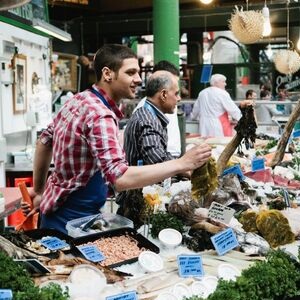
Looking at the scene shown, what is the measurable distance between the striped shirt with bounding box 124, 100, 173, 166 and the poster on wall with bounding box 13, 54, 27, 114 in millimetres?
4561

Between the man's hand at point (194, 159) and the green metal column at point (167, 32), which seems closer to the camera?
the man's hand at point (194, 159)

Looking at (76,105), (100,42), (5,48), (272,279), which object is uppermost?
(100,42)

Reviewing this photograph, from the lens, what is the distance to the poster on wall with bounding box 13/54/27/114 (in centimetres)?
859

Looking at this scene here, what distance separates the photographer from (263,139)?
358 inches

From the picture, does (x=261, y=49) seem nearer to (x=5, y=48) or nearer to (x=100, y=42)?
(x=100, y=42)

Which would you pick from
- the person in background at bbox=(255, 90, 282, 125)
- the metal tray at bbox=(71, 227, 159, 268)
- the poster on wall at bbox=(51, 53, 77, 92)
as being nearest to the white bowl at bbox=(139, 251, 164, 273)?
the metal tray at bbox=(71, 227, 159, 268)

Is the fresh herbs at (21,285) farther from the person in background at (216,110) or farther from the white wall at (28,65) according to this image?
the person in background at (216,110)

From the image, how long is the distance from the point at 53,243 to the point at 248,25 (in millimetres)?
6087

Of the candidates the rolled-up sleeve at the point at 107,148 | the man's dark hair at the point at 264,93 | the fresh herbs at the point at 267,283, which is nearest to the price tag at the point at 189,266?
the fresh herbs at the point at 267,283

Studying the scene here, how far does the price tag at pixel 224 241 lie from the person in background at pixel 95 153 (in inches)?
16.5

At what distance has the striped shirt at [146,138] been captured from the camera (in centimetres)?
426

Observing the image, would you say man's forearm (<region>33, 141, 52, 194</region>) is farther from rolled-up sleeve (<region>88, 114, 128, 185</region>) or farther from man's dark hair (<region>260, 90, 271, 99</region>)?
man's dark hair (<region>260, 90, 271, 99</region>)

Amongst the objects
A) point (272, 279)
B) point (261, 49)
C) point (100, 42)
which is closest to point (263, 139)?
point (272, 279)

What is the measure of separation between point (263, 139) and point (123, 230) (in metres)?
6.30
